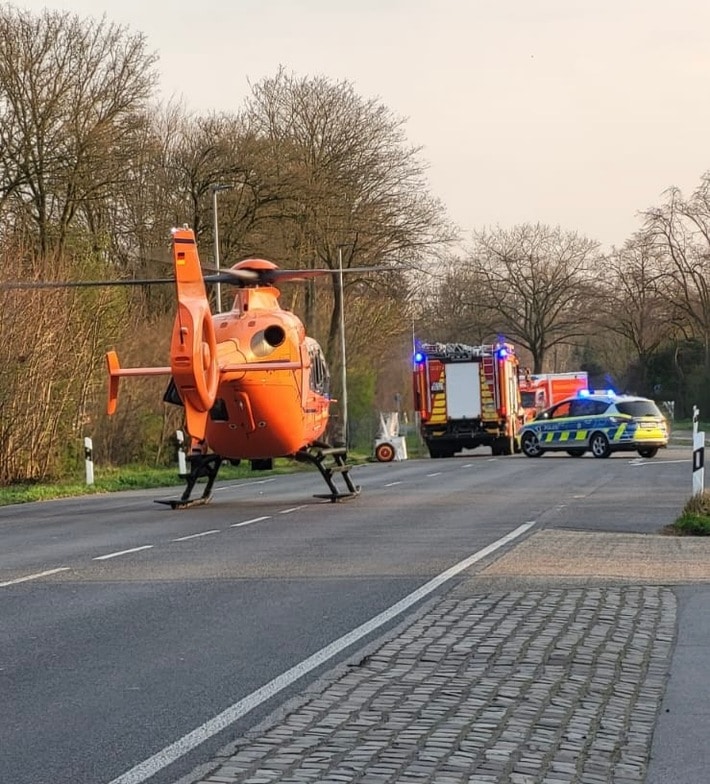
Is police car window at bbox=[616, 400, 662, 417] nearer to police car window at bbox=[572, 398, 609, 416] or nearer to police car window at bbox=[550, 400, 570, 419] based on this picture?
police car window at bbox=[572, 398, 609, 416]

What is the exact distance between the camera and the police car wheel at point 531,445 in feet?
134

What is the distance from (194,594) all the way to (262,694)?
4.09 meters

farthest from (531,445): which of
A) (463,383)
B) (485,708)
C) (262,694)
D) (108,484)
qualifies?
(485,708)

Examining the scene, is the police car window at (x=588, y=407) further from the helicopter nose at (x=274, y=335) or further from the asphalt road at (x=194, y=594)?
the helicopter nose at (x=274, y=335)

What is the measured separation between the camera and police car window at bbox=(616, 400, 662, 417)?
3841 cm

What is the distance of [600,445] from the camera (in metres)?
38.8

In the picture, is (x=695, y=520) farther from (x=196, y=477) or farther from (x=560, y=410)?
(x=560, y=410)

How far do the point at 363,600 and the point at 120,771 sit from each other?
5.11 m

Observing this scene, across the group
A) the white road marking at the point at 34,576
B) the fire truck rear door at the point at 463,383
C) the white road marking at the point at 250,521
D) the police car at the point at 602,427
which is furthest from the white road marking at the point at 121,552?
the fire truck rear door at the point at 463,383

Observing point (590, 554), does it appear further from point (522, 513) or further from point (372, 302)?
point (372, 302)

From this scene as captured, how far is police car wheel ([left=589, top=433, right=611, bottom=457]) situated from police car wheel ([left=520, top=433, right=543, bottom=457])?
2.16 m

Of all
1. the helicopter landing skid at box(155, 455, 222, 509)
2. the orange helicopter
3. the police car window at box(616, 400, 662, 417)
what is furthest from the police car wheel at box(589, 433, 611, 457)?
the helicopter landing skid at box(155, 455, 222, 509)

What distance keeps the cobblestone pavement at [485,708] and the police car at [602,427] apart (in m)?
28.8

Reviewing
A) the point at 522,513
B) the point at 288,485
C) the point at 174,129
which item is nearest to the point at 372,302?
the point at 174,129
